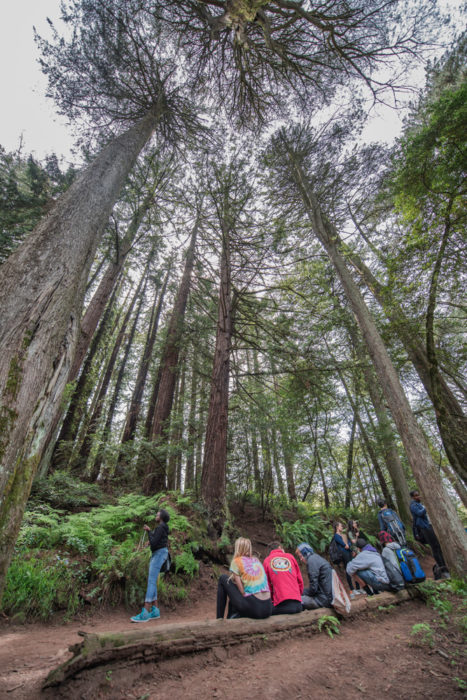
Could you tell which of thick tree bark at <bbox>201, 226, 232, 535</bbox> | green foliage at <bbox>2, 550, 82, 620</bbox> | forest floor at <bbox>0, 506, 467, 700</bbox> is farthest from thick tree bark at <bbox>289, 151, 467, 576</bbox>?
green foliage at <bbox>2, 550, 82, 620</bbox>

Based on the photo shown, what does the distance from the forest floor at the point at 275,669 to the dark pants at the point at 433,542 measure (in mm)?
3045

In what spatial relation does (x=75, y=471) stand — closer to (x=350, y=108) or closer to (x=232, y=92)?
(x=232, y=92)

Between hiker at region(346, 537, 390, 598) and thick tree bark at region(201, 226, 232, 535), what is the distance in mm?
2924

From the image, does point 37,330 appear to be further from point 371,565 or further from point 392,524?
point 392,524

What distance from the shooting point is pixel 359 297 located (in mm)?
8461

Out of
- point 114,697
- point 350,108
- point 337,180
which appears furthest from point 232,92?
point 114,697

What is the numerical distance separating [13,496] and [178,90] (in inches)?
429

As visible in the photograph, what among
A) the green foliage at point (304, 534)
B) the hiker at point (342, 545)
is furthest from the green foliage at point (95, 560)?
the green foliage at point (304, 534)

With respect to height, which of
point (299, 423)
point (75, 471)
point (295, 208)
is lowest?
point (75, 471)

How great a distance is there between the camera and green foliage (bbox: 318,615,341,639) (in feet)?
11.6

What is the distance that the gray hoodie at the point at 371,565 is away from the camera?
4.84 metres

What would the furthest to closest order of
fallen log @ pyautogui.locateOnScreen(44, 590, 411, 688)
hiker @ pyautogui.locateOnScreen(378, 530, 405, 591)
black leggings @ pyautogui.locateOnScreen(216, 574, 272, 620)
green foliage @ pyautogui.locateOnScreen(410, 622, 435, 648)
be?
hiker @ pyautogui.locateOnScreen(378, 530, 405, 591) → black leggings @ pyautogui.locateOnScreen(216, 574, 272, 620) → green foliage @ pyautogui.locateOnScreen(410, 622, 435, 648) → fallen log @ pyautogui.locateOnScreen(44, 590, 411, 688)

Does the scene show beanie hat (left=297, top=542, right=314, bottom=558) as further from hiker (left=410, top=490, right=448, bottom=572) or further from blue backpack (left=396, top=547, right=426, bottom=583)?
hiker (left=410, top=490, right=448, bottom=572)

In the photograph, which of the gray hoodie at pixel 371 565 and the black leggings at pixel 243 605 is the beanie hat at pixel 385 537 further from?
the black leggings at pixel 243 605
